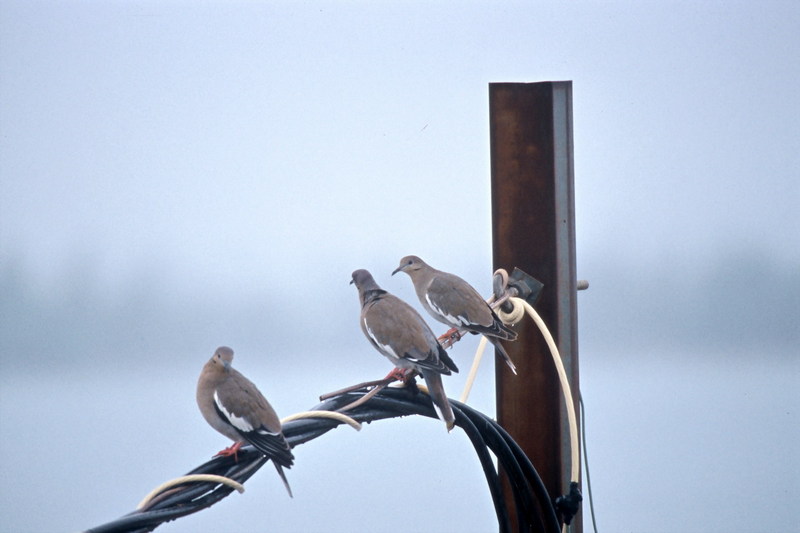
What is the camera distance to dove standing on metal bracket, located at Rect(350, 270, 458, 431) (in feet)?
10.7

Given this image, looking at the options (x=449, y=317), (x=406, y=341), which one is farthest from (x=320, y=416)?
(x=449, y=317)

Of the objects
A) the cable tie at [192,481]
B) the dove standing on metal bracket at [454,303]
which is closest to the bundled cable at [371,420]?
the cable tie at [192,481]

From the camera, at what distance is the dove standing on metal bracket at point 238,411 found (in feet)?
8.70

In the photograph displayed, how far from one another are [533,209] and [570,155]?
0.74 ft

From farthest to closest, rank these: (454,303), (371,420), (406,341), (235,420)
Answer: (454,303) → (406,341) → (235,420) → (371,420)

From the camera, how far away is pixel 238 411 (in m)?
3.03

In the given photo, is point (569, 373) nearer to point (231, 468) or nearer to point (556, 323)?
point (556, 323)

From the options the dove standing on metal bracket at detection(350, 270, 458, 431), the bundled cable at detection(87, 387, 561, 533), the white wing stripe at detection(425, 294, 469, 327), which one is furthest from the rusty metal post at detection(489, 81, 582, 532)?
the white wing stripe at detection(425, 294, 469, 327)

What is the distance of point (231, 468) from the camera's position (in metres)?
2.39

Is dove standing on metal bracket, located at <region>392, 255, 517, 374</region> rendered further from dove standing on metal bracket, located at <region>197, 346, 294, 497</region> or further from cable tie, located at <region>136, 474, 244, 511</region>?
cable tie, located at <region>136, 474, 244, 511</region>

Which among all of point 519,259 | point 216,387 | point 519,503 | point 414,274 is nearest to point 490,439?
point 519,503

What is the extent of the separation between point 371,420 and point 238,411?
18.1 inches

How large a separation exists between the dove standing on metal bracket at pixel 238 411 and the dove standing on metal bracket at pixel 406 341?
1.79 feet

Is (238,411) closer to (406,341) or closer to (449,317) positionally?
(406,341)
